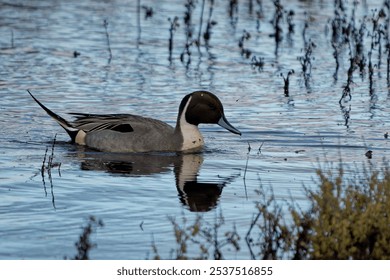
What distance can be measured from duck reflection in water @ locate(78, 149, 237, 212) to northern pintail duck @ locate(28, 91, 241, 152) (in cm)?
15

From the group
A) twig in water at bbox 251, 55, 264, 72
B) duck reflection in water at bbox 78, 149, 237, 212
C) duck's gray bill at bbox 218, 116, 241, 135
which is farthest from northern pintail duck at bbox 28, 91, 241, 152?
twig in water at bbox 251, 55, 264, 72

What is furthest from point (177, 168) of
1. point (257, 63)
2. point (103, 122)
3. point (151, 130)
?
point (257, 63)

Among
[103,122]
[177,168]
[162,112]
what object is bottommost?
[162,112]

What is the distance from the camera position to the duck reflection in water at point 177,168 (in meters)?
9.72

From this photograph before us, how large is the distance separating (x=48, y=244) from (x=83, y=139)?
4.73 m

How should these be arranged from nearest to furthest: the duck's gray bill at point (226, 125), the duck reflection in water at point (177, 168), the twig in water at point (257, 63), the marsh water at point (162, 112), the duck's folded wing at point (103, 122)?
1. the marsh water at point (162, 112)
2. the duck reflection in water at point (177, 168)
3. the duck's folded wing at point (103, 122)
4. the duck's gray bill at point (226, 125)
5. the twig in water at point (257, 63)

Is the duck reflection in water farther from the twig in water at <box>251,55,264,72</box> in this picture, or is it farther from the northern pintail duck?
the twig in water at <box>251,55,264,72</box>

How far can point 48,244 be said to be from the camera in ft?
26.3

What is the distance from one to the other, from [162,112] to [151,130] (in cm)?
239

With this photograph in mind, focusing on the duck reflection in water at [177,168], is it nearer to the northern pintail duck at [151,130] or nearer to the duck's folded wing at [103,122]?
the northern pintail duck at [151,130]

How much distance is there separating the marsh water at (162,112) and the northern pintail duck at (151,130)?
0.66 feet

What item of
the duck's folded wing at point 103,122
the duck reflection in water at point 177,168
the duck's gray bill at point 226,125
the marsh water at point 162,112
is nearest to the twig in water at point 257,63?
the marsh water at point 162,112

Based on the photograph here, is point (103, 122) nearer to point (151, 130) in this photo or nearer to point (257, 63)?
point (151, 130)

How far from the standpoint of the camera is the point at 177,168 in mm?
11344
